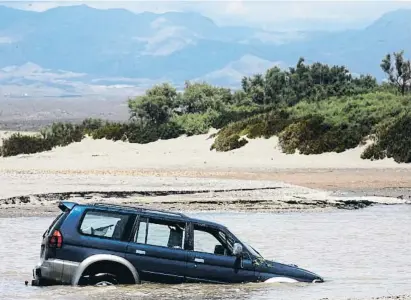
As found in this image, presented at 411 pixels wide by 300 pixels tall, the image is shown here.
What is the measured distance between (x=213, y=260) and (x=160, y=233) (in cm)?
83

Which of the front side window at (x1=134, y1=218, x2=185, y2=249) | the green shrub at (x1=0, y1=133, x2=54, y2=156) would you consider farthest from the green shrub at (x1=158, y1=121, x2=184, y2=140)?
the front side window at (x1=134, y1=218, x2=185, y2=249)

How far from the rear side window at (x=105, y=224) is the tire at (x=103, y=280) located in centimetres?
52

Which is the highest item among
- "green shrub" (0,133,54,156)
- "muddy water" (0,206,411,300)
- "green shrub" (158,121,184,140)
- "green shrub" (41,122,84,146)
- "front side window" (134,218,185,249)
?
"green shrub" (158,121,184,140)

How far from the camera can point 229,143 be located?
51.4 metres

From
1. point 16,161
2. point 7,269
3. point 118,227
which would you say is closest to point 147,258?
Result: point 118,227

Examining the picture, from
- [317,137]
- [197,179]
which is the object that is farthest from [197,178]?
[317,137]

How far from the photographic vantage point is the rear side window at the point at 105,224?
13.6 metres

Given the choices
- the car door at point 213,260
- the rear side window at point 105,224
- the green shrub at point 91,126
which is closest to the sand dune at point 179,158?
the green shrub at point 91,126

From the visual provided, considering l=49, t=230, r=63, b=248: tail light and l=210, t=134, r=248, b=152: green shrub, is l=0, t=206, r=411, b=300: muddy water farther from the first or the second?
l=210, t=134, r=248, b=152: green shrub

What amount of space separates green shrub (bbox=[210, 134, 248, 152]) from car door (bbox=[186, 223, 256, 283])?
1439 inches

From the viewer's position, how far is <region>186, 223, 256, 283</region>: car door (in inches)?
547

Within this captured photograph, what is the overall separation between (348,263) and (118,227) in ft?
23.0

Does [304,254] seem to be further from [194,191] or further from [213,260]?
[194,191]

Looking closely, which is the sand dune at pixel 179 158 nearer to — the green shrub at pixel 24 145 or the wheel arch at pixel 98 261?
the green shrub at pixel 24 145
